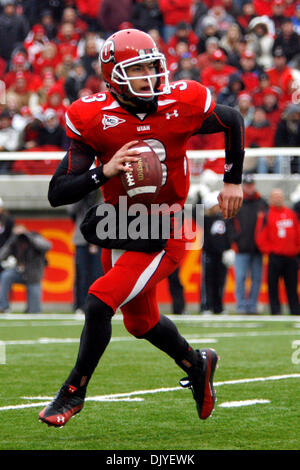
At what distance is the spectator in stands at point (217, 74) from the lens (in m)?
14.7

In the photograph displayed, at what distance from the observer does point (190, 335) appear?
10008 mm

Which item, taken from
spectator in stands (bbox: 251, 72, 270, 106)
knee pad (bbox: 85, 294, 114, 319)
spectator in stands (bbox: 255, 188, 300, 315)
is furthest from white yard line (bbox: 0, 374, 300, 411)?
spectator in stands (bbox: 251, 72, 270, 106)

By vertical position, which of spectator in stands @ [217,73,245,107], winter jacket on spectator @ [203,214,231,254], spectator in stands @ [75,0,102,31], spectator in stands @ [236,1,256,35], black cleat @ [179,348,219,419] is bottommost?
winter jacket on spectator @ [203,214,231,254]

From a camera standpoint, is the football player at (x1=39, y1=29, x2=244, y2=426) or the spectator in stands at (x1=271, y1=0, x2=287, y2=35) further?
the spectator in stands at (x1=271, y1=0, x2=287, y2=35)

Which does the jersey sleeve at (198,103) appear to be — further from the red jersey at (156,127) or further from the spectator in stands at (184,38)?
the spectator in stands at (184,38)

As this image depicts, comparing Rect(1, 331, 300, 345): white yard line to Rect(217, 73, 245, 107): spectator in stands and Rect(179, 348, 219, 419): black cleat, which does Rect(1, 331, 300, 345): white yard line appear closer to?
Rect(179, 348, 219, 419): black cleat

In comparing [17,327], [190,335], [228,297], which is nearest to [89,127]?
[190,335]

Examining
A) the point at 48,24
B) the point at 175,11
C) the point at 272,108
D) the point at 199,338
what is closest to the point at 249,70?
the point at 272,108

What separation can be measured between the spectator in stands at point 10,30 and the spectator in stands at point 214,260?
615cm

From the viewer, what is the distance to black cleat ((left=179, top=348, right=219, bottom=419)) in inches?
197

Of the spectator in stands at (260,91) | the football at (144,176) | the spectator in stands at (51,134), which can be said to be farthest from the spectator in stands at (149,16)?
the football at (144,176)

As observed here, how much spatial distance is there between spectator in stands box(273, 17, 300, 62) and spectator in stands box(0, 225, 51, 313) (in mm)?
4818

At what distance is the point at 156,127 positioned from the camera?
472cm
